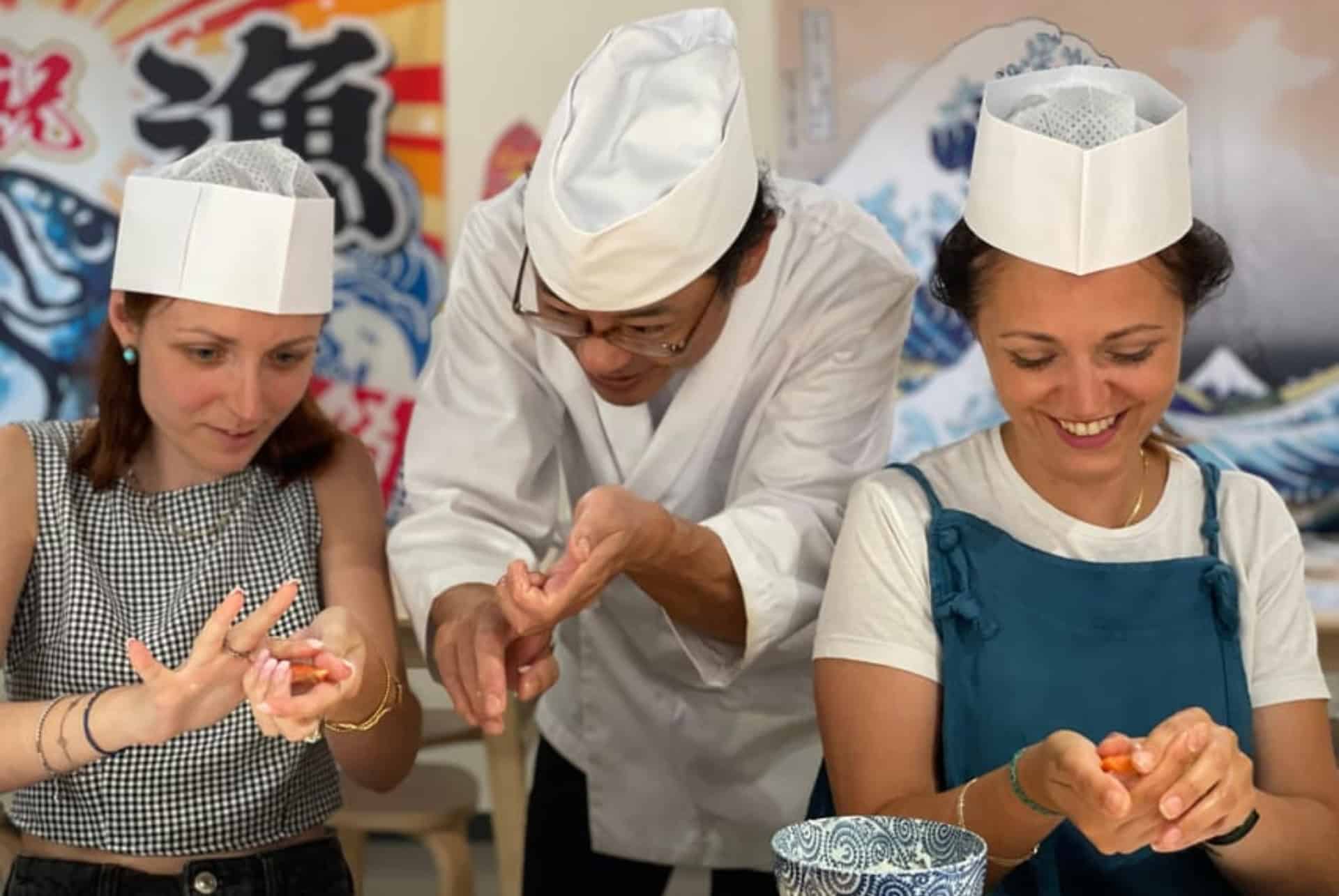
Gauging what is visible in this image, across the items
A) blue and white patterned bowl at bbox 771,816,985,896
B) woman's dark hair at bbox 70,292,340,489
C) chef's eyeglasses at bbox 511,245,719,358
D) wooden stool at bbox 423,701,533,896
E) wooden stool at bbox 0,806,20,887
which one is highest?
chef's eyeglasses at bbox 511,245,719,358

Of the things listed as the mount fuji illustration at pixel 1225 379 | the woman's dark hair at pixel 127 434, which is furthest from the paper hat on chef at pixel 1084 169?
the mount fuji illustration at pixel 1225 379

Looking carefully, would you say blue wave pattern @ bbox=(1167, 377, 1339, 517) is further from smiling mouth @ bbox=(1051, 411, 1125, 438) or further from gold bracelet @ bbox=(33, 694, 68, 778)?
gold bracelet @ bbox=(33, 694, 68, 778)

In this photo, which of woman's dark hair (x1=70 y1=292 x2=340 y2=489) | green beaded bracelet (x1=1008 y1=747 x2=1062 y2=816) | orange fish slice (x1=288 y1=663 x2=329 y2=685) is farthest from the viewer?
woman's dark hair (x1=70 y1=292 x2=340 y2=489)

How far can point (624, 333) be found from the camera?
174 cm

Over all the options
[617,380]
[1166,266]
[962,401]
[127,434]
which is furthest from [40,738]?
[962,401]

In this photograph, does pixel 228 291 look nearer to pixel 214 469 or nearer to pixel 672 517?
pixel 214 469

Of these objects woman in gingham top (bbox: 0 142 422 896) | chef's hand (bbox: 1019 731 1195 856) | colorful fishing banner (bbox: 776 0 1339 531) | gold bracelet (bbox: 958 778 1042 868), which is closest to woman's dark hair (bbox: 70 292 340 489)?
woman in gingham top (bbox: 0 142 422 896)

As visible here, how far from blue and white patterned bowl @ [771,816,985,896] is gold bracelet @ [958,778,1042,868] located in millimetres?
185

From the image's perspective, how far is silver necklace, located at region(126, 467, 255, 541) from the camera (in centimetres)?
194

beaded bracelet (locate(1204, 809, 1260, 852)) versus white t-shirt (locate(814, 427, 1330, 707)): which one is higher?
white t-shirt (locate(814, 427, 1330, 707))

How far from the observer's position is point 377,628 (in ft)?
6.23

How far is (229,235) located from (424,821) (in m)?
1.63

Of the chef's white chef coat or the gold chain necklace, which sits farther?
the chef's white chef coat

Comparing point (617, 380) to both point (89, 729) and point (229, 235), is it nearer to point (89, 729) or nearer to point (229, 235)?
point (229, 235)
